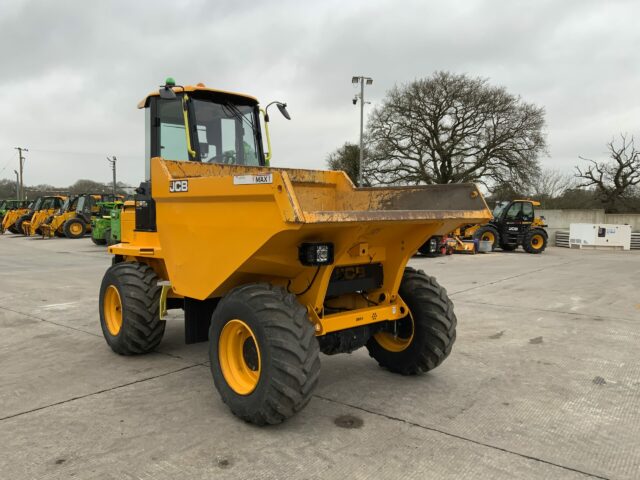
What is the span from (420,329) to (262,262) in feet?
5.18

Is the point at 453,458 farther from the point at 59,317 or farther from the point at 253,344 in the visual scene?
the point at 59,317

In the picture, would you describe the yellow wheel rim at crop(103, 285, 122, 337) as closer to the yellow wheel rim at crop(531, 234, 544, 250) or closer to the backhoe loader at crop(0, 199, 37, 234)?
the yellow wheel rim at crop(531, 234, 544, 250)

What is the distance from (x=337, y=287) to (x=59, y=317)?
472 cm

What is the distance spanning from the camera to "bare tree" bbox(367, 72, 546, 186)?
3050 centimetres

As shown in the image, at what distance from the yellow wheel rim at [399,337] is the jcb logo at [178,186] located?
2.07 meters

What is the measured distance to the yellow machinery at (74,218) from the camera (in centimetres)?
2405

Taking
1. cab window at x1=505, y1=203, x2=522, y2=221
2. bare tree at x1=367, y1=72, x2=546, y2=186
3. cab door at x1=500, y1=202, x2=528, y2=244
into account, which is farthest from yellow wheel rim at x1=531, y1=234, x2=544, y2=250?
bare tree at x1=367, y1=72, x2=546, y2=186

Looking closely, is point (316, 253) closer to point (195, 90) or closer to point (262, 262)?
point (262, 262)

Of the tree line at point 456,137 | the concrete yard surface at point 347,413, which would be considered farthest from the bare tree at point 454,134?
the concrete yard surface at point 347,413

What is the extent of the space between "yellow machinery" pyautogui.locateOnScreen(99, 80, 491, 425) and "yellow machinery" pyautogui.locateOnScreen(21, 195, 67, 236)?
2344 centimetres

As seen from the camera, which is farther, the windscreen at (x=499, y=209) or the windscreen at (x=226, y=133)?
the windscreen at (x=499, y=209)

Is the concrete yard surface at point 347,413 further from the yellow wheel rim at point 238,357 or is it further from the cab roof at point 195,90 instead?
the cab roof at point 195,90

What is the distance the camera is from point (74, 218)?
24109 millimetres

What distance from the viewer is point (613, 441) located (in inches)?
127
